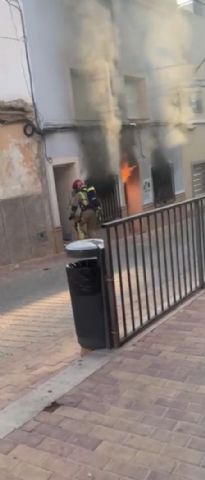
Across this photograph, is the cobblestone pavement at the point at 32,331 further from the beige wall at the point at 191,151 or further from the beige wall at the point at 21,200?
the beige wall at the point at 191,151

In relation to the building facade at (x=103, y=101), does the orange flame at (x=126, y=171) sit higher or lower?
lower

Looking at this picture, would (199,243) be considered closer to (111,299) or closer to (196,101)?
(111,299)

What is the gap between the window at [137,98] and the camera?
13438 mm

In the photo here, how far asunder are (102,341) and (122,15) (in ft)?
36.1

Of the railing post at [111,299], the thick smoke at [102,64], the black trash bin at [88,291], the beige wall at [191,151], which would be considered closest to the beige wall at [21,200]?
the thick smoke at [102,64]

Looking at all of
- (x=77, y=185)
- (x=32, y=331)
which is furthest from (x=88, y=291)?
(x=77, y=185)

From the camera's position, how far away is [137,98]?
13750 millimetres

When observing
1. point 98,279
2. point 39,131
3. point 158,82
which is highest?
point 158,82

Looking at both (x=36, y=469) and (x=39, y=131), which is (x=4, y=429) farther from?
(x=39, y=131)

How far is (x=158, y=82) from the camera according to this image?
14.3 m

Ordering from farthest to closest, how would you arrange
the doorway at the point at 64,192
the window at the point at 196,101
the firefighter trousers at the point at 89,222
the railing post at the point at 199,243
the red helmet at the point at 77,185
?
1. the window at the point at 196,101
2. the doorway at the point at 64,192
3. the red helmet at the point at 77,185
4. the firefighter trousers at the point at 89,222
5. the railing post at the point at 199,243

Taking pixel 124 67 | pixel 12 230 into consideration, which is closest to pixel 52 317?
pixel 12 230

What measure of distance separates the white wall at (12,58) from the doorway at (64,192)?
213cm

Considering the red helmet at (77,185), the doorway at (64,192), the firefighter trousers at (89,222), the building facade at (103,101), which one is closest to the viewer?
the building facade at (103,101)
